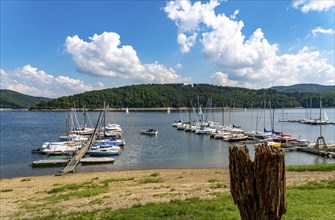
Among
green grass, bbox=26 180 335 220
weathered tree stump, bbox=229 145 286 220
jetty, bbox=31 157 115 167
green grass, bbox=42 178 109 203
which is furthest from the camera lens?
jetty, bbox=31 157 115 167

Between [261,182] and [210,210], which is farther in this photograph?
[210,210]

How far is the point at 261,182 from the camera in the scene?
505cm

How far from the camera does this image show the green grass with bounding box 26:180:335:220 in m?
11.9

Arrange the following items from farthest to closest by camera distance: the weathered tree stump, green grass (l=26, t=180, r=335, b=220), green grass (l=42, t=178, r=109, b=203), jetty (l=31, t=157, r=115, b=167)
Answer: jetty (l=31, t=157, r=115, b=167), green grass (l=42, t=178, r=109, b=203), green grass (l=26, t=180, r=335, b=220), the weathered tree stump

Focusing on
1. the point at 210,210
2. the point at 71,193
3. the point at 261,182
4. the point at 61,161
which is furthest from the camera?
the point at 61,161

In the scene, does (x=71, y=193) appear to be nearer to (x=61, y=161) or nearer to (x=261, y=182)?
(x=261, y=182)

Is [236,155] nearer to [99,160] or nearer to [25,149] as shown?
[99,160]

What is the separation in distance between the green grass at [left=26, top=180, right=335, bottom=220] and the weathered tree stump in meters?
6.95

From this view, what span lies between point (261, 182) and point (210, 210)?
861 centimetres

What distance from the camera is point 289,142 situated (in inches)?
2280

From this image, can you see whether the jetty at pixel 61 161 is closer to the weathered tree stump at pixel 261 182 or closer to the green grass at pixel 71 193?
the green grass at pixel 71 193

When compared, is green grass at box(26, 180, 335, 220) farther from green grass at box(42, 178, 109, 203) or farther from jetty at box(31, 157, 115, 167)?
jetty at box(31, 157, 115, 167)

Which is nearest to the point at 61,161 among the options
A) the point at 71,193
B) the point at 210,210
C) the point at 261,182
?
the point at 71,193

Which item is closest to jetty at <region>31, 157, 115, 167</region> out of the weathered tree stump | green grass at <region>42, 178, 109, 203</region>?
green grass at <region>42, 178, 109, 203</region>
